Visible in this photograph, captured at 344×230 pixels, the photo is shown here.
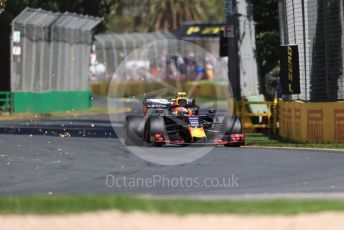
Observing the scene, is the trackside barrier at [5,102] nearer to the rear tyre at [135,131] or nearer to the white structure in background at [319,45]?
the white structure in background at [319,45]

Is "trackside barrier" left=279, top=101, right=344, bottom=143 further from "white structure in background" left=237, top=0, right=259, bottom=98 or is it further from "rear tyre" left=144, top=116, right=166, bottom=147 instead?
"white structure in background" left=237, top=0, right=259, bottom=98

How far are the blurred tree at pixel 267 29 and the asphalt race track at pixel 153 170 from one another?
2051 centimetres

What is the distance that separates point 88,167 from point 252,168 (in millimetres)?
2989

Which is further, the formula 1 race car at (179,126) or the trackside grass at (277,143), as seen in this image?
the trackside grass at (277,143)

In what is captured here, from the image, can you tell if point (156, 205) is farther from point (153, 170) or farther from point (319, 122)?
point (319, 122)

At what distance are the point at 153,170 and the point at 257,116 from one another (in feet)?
43.6

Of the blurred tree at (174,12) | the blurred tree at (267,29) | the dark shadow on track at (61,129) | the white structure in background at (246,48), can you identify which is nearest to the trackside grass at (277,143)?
the dark shadow on track at (61,129)

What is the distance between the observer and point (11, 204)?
12.5m

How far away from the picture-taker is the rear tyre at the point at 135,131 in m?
23.8

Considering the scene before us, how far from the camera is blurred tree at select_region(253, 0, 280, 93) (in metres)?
45.1

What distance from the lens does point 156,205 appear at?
40.7 feet

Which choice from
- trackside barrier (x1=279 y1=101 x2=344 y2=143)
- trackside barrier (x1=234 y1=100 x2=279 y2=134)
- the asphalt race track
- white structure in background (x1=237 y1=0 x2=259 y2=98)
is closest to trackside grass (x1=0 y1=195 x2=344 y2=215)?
the asphalt race track

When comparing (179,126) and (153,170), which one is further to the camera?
(179,126)

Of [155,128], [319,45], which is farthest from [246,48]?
[155,128]
